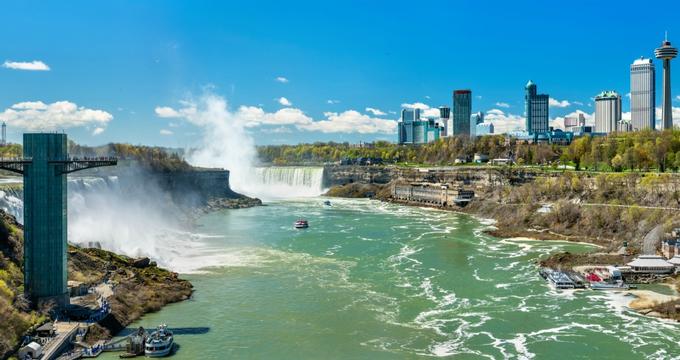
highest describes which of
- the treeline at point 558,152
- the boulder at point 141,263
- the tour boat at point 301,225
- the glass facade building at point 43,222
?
the treeline at point 558,152

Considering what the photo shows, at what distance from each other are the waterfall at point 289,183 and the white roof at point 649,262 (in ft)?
232

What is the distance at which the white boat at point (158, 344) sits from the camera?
72.7 feet

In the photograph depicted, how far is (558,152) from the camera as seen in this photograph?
116 meters

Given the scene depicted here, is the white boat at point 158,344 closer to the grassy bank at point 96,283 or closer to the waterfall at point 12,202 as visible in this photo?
the grassy bank at point 96,283

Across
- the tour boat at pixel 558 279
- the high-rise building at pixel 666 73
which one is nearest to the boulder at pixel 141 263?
the tour boat at pixel 558 279

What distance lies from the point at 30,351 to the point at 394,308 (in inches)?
606

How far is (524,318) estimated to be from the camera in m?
27.9

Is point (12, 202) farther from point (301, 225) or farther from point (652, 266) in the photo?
point (652, 266)

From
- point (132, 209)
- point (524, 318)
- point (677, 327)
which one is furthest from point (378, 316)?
point (132, 209)

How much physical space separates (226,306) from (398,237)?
83.7ft

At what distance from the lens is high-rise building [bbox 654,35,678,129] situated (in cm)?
11162

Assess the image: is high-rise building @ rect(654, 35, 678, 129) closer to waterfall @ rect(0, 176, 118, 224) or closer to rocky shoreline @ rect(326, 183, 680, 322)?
rocky shoreline @ rect(326, 183, 680, 322)

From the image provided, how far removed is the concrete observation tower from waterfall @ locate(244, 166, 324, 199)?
259ft

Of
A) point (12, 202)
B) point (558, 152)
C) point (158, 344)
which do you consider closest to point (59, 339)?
point (158, 344)
